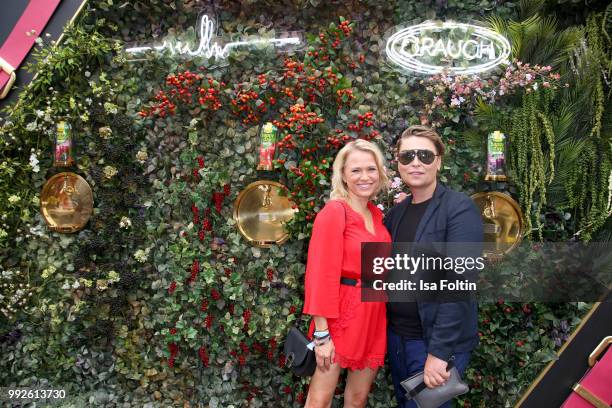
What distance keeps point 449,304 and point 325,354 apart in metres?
0.69

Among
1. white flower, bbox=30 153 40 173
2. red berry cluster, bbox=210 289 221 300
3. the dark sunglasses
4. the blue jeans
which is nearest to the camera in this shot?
the blue jeans

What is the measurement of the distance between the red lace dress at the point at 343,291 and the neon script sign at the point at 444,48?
154 cm

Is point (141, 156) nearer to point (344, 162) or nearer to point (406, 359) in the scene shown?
point (344, 162)

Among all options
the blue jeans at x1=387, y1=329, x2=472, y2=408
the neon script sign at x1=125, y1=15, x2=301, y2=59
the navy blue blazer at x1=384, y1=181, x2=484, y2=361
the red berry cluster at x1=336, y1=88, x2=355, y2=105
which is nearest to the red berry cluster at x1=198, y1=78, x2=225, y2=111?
the neon script sign at x1=125, y1=15, x2=301, y2=59

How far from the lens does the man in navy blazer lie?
2.14 meters

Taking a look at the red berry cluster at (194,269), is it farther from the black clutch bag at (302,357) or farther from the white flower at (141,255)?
the black clutch bag at (302,357)

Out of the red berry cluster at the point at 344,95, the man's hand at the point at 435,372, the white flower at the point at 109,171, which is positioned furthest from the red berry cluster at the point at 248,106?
the man's hand at the point at 435,372

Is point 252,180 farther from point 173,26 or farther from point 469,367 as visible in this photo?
point 469,367

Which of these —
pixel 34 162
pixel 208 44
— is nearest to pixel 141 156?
pixel 34 162

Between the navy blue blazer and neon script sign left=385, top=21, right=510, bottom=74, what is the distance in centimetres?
138

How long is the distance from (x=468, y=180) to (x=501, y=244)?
53 cm

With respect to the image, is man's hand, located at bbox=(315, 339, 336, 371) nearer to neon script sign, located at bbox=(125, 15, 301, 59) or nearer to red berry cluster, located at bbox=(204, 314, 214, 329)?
red berry cluster, located at bbox=(204, 314, 214, 329)

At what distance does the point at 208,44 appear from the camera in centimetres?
351

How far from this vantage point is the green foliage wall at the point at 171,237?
3.30 metres
